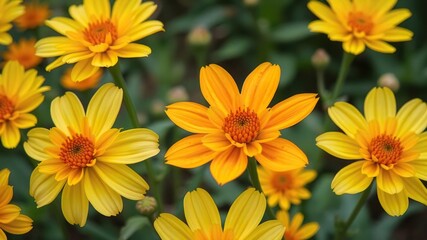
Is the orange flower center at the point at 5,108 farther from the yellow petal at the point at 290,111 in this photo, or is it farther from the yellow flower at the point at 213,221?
the yellow petal at the point at 290,111

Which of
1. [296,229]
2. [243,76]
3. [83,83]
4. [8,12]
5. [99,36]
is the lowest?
[296,229]

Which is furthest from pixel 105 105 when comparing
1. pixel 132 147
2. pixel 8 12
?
pixel 8 12

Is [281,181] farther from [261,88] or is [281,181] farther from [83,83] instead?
[83,83]

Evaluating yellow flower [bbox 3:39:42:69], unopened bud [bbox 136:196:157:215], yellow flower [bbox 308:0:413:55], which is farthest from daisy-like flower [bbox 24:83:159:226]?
yellow flower [bbox 3:39:42:69]

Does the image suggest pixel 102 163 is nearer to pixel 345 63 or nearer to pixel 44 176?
pixel 44 176

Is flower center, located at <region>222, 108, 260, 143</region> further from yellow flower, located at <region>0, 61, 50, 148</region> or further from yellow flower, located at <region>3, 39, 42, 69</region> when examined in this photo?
yellow flower, located at <region>3, 39, 42, 69</region>

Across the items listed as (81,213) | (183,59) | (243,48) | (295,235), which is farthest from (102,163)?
(183,59)
